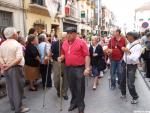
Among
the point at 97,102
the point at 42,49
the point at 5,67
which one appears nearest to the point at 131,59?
the point at 97,102

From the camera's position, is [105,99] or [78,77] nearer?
[78,77]

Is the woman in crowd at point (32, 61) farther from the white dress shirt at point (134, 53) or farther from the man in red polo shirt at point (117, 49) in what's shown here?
the white dress shirt at point (134, 53)

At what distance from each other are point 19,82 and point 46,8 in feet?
49.3

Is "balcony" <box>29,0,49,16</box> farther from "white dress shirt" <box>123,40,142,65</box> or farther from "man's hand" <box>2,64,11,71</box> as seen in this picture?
"man's hand" <box>2,64,11,71</box>

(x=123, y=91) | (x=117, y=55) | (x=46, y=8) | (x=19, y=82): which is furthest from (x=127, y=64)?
(x=46, y=8)

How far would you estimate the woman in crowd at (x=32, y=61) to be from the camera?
9710mm

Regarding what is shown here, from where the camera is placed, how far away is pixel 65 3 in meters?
29.3

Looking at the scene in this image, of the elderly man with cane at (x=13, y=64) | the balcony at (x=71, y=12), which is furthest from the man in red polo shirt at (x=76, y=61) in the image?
the balcony at (x=71, y=12)

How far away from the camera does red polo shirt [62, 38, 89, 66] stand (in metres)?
6.96

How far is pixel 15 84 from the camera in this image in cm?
721

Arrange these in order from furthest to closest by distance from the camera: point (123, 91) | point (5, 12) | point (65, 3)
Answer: point (65, 3) < point (5, 12) < point (123, 91)

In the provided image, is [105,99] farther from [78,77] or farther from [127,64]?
[78,77]

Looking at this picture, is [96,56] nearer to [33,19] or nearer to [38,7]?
→ [33,19]

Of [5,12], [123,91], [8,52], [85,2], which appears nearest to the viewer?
[8,52]
